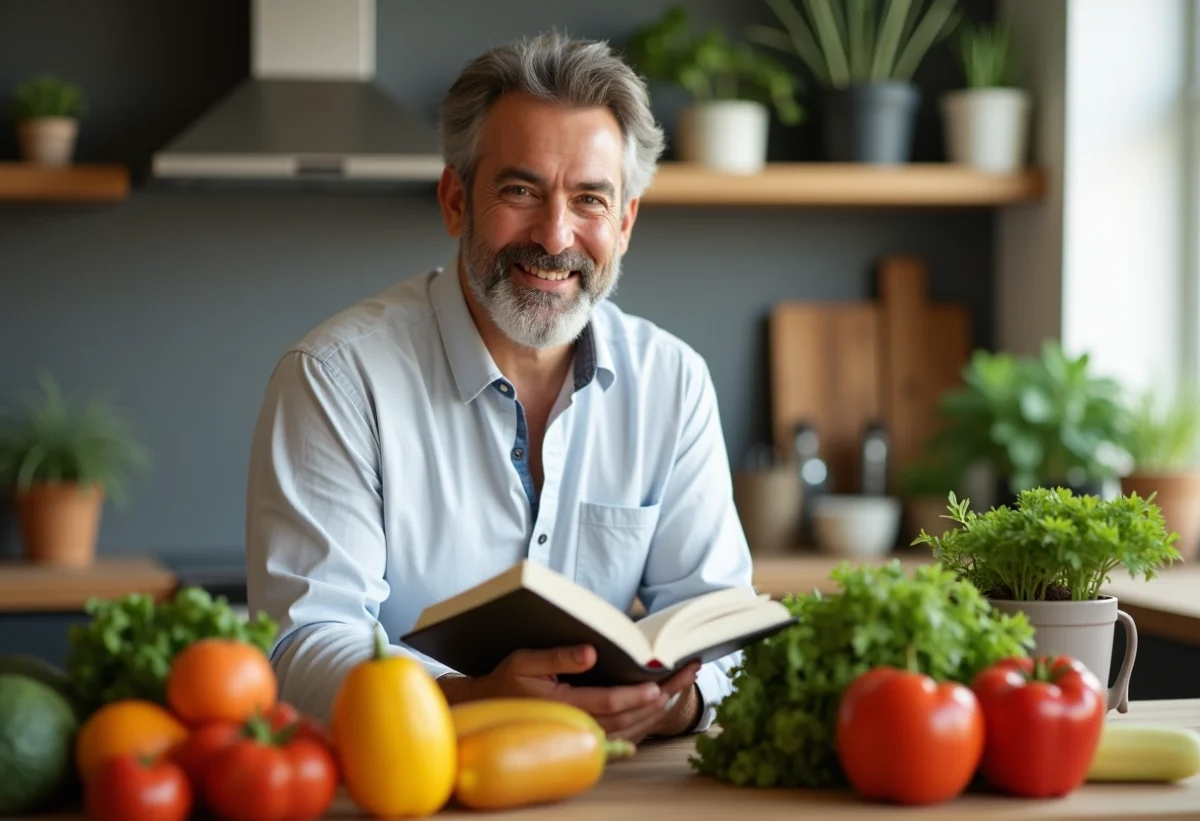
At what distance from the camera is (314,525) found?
1960 mm

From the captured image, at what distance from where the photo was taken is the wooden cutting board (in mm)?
4348

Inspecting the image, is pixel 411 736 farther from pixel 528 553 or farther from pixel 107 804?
pixel 528 553

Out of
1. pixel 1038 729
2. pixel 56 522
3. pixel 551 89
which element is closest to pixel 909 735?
A: pixel 1038 729

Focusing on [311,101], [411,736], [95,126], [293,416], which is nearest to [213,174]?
[311,101]

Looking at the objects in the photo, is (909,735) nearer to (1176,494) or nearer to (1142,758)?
(1142,758)

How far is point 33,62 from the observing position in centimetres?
397

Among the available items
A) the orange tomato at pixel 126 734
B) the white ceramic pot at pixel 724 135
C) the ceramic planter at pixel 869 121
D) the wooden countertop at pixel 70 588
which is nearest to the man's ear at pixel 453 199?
the orange tomato at pixel 126 734

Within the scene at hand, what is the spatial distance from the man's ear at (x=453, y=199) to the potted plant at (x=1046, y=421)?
190cm

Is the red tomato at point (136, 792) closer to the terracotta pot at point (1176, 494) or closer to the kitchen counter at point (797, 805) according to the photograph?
the kitchen counter at point (797, 805)

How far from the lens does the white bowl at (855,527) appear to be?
13.2ft

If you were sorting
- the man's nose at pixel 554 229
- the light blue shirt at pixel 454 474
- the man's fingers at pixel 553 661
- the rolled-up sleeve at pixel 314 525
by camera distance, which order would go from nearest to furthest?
1. the man's fingers at pixel 553 661
2. the rolled-up sleeve at pixel 314 525
3. the light blue shirt at pixel 454 474
4. the man's nose at pixel 554 229

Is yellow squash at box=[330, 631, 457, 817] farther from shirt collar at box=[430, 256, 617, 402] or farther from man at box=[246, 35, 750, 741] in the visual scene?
shirt collar at box=[430, 256, 617, 402]

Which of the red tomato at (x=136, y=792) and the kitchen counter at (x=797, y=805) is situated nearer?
the red tomato at (x=136, y=792)

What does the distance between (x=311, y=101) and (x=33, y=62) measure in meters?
0.79
